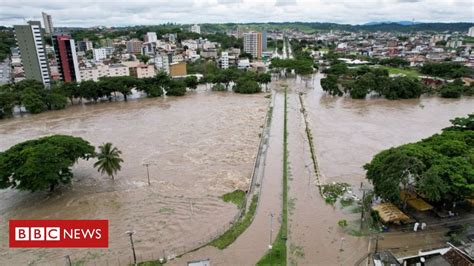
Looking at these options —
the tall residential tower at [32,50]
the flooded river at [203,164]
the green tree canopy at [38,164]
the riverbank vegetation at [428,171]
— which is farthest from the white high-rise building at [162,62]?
the riverbank vegetation at [428,171]

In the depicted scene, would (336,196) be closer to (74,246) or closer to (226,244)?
(226,244)

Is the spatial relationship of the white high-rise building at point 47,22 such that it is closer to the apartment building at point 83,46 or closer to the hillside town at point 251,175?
the apartment building at point 83,46

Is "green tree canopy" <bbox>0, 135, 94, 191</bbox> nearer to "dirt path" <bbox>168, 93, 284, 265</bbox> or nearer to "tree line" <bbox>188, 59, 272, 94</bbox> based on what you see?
"dirt path" <bbox>168, 93, 284, 265</bbox>

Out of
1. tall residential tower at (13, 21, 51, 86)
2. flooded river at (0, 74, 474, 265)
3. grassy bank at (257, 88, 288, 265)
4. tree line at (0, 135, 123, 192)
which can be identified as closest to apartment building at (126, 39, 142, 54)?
tall residential tower at (13, 21, 51, 86)

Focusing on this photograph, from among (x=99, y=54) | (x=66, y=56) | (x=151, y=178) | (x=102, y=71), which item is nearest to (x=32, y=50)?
(x=66, y=56)

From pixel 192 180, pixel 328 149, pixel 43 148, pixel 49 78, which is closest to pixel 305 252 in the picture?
pixel 192 180

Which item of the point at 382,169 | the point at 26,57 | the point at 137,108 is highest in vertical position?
the point at 26,57

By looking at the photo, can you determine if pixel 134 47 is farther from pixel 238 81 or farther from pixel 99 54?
pixel 238 81
